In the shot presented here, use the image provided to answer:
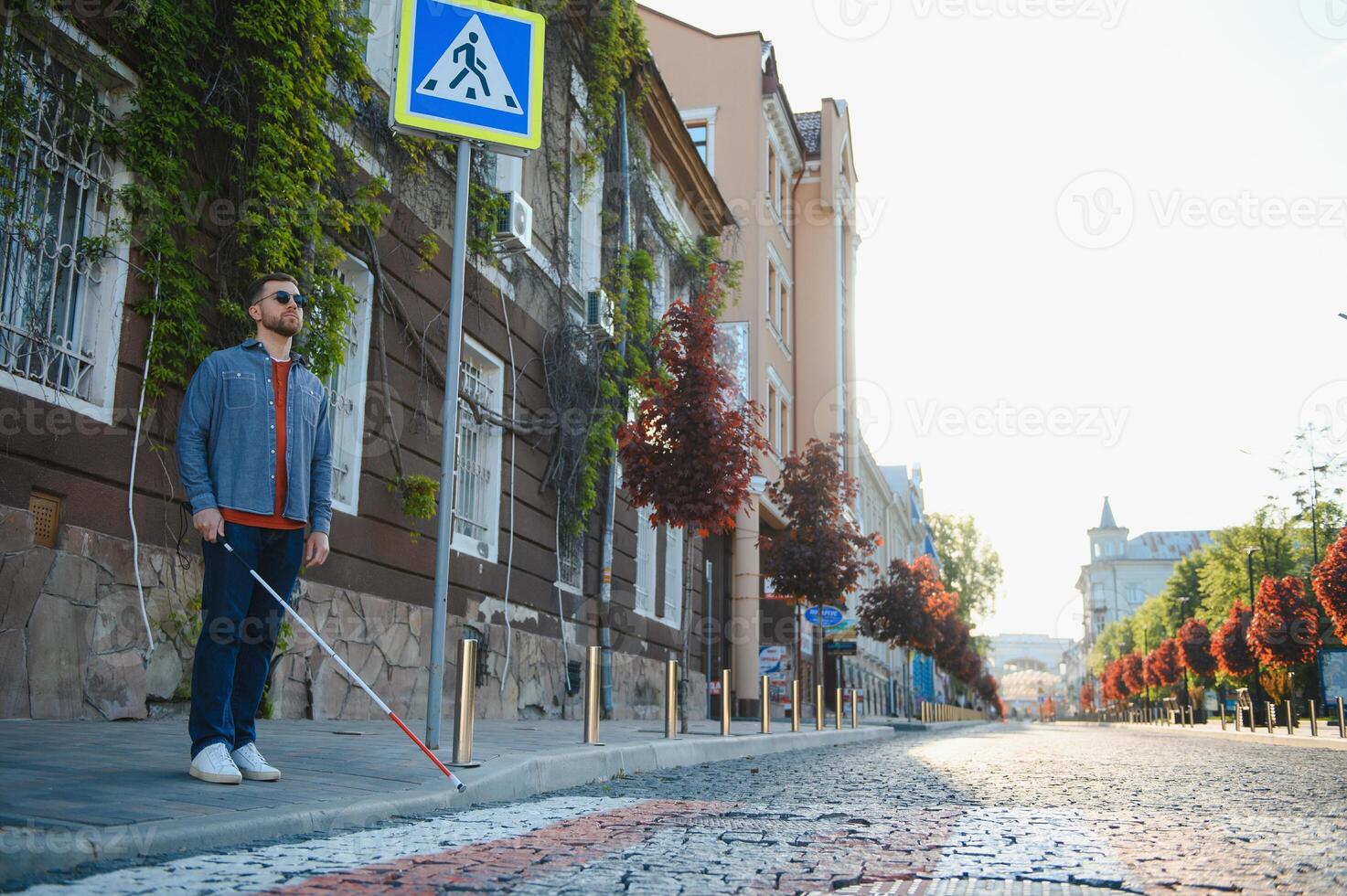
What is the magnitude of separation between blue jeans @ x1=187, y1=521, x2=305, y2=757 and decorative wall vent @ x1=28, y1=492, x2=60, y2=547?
2581 millimetres

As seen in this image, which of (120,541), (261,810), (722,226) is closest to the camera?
(261,810)

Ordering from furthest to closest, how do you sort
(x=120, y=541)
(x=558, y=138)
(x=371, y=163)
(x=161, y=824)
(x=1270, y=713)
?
(x=1270, y=713) < (x=558, y=138) < (x=371, y=163) < (x=120, y=541) < (x=161, y=824)

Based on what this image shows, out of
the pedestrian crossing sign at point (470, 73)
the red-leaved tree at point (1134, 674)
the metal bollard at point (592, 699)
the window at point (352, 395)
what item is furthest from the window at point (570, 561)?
the red-leaved tree at point (1134, 674)

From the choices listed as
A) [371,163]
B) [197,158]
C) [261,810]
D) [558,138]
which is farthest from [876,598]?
[261,810]

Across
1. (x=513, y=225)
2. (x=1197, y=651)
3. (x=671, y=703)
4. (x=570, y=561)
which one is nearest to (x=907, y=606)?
(x=1197, y=651)

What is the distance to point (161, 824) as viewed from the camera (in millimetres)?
3844

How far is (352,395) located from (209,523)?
246 inches

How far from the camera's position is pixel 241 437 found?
524cm

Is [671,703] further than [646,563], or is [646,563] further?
[646,563]

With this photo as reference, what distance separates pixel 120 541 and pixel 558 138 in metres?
10.0

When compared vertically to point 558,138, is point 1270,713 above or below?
below

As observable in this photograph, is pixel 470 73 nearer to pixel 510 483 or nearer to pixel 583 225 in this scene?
pixel 510 483

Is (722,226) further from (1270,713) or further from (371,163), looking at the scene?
(1270,713)

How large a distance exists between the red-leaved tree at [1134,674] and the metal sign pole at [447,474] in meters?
75.0
